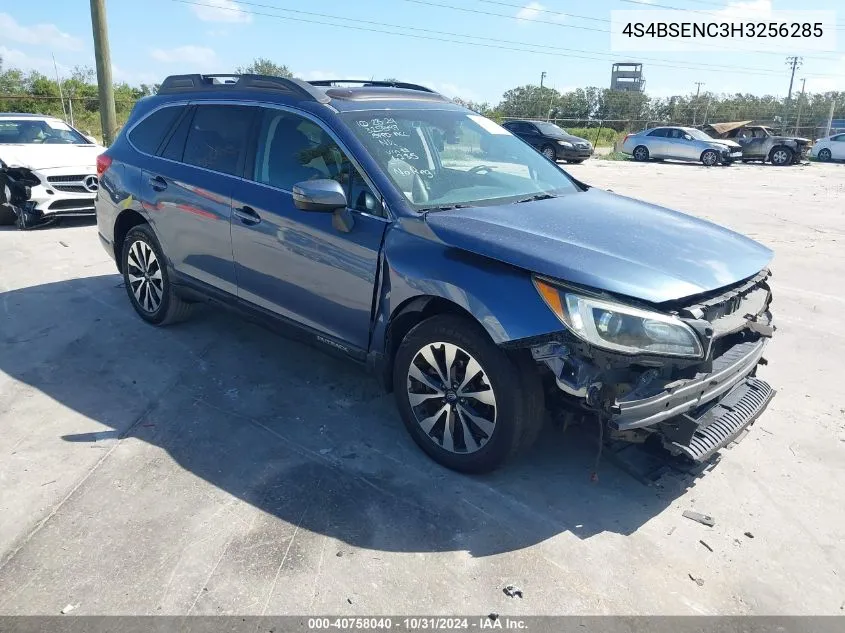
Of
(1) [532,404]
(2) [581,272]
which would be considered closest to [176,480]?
(1) [532,404]

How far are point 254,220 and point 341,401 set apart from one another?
1271 millimetres

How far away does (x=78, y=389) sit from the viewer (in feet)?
14.2

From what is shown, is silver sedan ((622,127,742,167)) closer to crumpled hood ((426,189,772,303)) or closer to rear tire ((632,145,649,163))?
rear tire ((632,145,649,163))

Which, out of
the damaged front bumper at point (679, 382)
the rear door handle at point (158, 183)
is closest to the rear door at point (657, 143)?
the rear door handle at point (158, 183)

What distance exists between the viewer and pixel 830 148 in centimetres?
3077

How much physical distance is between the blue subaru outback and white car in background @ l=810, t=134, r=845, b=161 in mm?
32444

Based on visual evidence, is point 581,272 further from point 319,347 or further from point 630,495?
point 319,347

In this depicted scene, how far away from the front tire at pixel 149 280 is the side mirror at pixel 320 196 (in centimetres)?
205

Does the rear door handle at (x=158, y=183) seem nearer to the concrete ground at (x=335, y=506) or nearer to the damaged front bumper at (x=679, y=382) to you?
the concrete ground at (x=335, y=506)

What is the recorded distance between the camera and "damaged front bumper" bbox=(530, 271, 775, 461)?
2.78 meters

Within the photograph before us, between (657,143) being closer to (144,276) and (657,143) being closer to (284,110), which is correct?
(144,276)

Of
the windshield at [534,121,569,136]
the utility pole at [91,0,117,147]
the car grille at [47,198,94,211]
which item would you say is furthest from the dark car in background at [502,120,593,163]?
the car grille at [47,198,94,211]

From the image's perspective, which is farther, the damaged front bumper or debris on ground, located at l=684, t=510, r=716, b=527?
debris on ground, located at l=684, t=510, r=716, b=527

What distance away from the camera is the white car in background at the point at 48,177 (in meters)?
8.97
